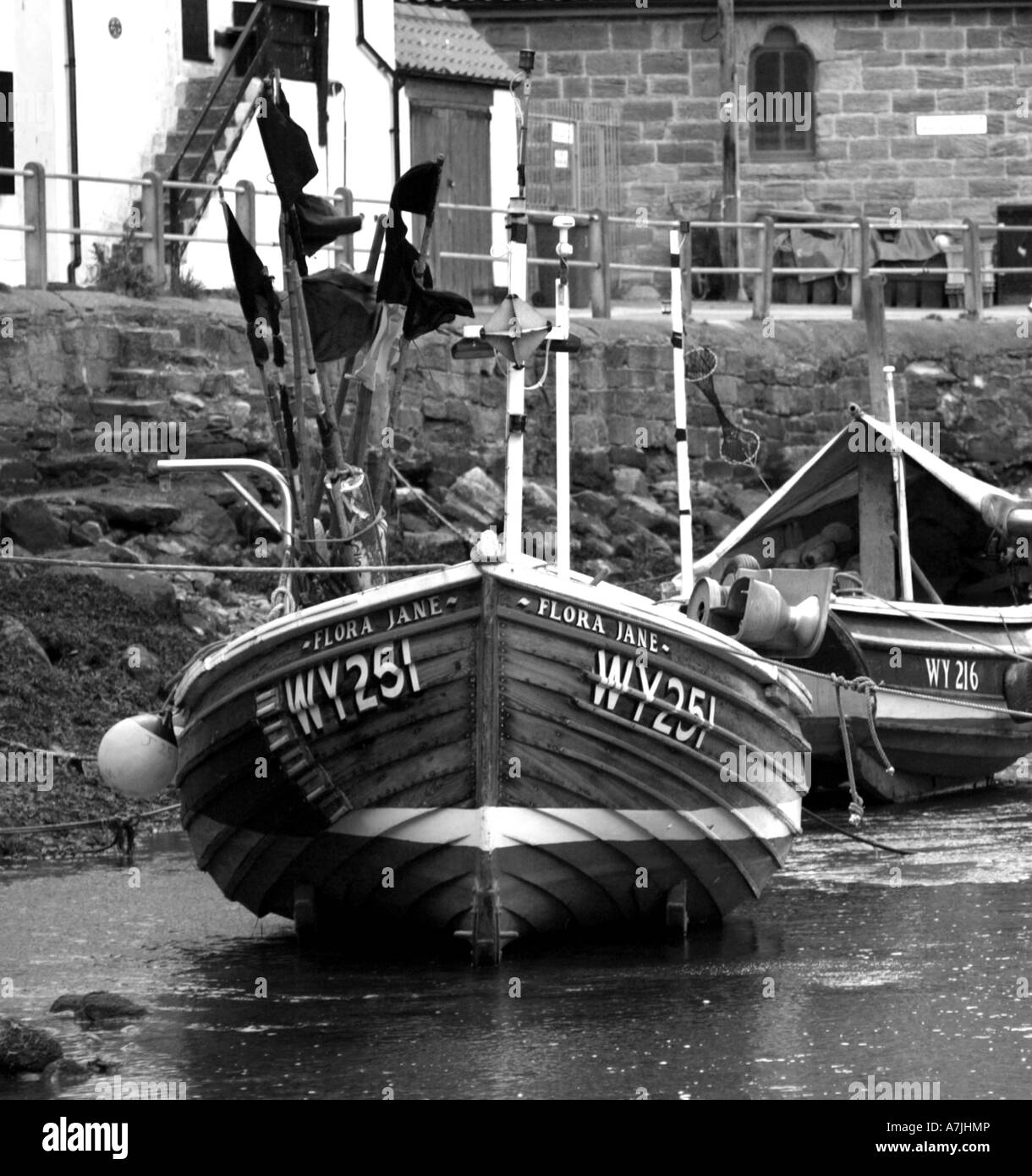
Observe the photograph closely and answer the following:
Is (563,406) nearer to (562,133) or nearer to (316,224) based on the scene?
(316,224)

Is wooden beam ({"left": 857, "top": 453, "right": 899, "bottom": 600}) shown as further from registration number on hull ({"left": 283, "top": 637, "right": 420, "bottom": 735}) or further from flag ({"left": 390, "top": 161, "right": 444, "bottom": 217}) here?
registration number on hull ({"left": 283, "top": 637, "right": 420, "bottom": 735})

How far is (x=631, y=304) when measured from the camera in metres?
28.9

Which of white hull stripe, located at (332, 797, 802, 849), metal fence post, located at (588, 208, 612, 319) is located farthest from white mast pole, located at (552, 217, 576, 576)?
metal fence post, located at (588, 208, 612, 319)

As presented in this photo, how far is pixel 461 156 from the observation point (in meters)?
27.2

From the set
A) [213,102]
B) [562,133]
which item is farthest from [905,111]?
[213,102]

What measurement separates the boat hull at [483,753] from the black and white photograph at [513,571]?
1.0 inches

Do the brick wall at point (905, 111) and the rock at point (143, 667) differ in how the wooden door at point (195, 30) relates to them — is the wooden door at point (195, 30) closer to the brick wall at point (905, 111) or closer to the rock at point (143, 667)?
the brick wall at point (905, 111)

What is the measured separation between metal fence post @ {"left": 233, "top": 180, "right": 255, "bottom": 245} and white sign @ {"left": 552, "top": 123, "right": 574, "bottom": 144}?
793 cm

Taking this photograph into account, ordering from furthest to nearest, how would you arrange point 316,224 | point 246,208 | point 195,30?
1. point 195,30
2. point 246,208
3. point 316,224

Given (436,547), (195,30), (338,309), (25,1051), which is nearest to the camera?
(25,1051)

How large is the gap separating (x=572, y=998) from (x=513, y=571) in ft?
6.07

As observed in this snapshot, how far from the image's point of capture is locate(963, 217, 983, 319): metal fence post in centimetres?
2827

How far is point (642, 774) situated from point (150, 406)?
9851mm
